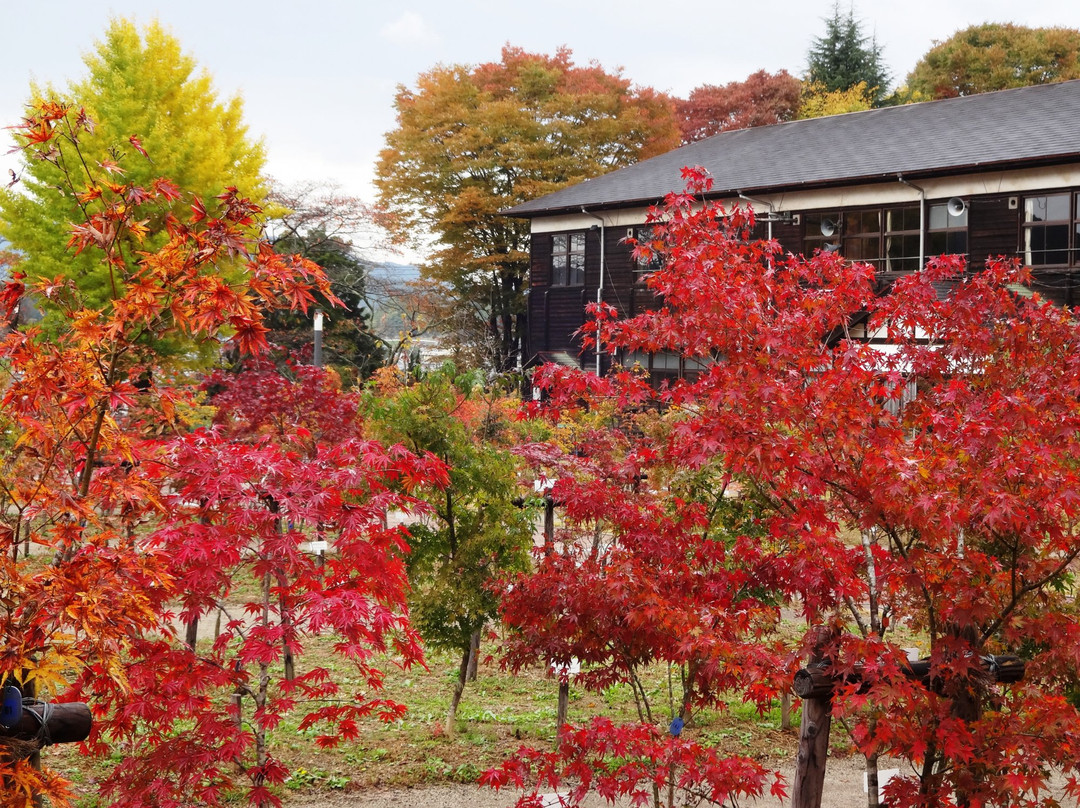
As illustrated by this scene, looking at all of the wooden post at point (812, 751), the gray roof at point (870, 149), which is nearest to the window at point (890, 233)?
the gray roof at point (870, 149)

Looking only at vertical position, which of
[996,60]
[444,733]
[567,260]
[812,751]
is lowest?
[444,733]

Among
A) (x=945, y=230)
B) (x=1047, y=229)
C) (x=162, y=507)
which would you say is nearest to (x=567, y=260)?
(x=945, y=230)

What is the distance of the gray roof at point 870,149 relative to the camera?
2058cm

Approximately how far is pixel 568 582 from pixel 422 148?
32.6 m

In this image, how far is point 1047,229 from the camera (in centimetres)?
2027

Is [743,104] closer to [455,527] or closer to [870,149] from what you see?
[870,149]

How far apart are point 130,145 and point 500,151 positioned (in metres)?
17.5

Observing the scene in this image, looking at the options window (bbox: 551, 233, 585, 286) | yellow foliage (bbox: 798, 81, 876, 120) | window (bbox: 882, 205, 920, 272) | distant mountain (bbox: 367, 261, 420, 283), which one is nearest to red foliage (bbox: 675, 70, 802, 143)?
yellow foliage (bbox: 798, 81, 876, 120)

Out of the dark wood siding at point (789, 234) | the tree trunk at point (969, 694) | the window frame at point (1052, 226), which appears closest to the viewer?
the tree trunk at point (969, 694)

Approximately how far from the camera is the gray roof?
20.6 meters

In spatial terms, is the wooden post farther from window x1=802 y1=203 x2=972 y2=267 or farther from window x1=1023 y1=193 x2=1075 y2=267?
window x1=1023 y1=193 x2=1075 y2=267

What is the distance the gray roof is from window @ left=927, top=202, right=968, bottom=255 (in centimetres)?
100

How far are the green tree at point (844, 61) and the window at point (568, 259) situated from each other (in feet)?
75.4

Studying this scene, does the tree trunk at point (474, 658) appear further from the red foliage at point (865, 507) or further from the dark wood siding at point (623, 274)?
the dark wood siding at point (623, 274)
